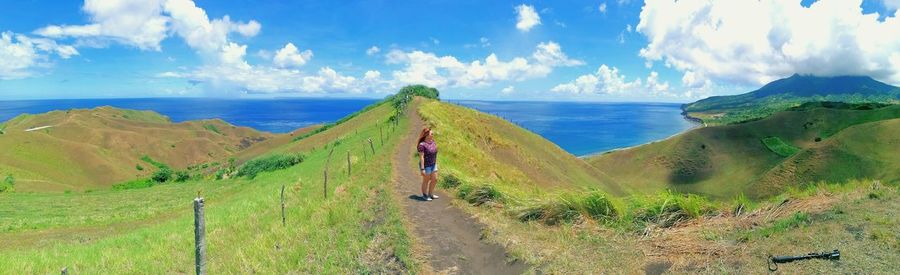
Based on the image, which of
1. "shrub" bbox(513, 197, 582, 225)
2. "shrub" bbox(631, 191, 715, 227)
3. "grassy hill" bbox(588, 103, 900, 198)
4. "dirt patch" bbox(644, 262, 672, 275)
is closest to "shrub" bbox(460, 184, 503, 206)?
"shrub" bbox(513, 197, 582, 225)

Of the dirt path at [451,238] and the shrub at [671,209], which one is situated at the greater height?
the shrub at [671,209]

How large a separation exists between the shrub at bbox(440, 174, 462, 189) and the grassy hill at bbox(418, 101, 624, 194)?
1.46ft

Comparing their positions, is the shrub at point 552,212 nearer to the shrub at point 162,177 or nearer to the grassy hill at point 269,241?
the grassy hill at point 269,241

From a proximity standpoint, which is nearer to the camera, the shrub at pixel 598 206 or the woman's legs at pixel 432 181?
the shrub at pixel 598 206

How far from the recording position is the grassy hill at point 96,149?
196 feet

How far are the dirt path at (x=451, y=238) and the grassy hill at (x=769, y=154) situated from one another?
72.6 meters

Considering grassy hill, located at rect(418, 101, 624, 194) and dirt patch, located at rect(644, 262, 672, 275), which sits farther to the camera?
grassy hill, located at rect(418, 101, 624, 194)

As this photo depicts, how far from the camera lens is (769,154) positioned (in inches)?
3947

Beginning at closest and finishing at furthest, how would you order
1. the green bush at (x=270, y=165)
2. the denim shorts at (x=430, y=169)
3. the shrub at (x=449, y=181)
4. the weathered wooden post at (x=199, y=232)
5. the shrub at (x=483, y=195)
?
the weathered wooden post at (x=199, y=232)
the shrub at (x=483, y=195)
the denim shorts at (x=430, y=169)
the shrub at (x=449, y=181)
the green bush at (x=270, y=165)

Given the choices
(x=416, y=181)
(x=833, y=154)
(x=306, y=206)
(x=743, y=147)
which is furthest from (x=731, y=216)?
(x=743, y=147)

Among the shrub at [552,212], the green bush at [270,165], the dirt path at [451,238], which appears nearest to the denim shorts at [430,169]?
the dirt path at [451,238]

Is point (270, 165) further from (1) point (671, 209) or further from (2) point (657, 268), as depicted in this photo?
(2) point (657, 268)

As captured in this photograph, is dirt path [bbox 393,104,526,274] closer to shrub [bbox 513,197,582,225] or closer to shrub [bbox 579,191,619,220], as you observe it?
shrub [bbox 513,197,582,225]

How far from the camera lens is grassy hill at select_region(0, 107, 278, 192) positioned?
5984cm
